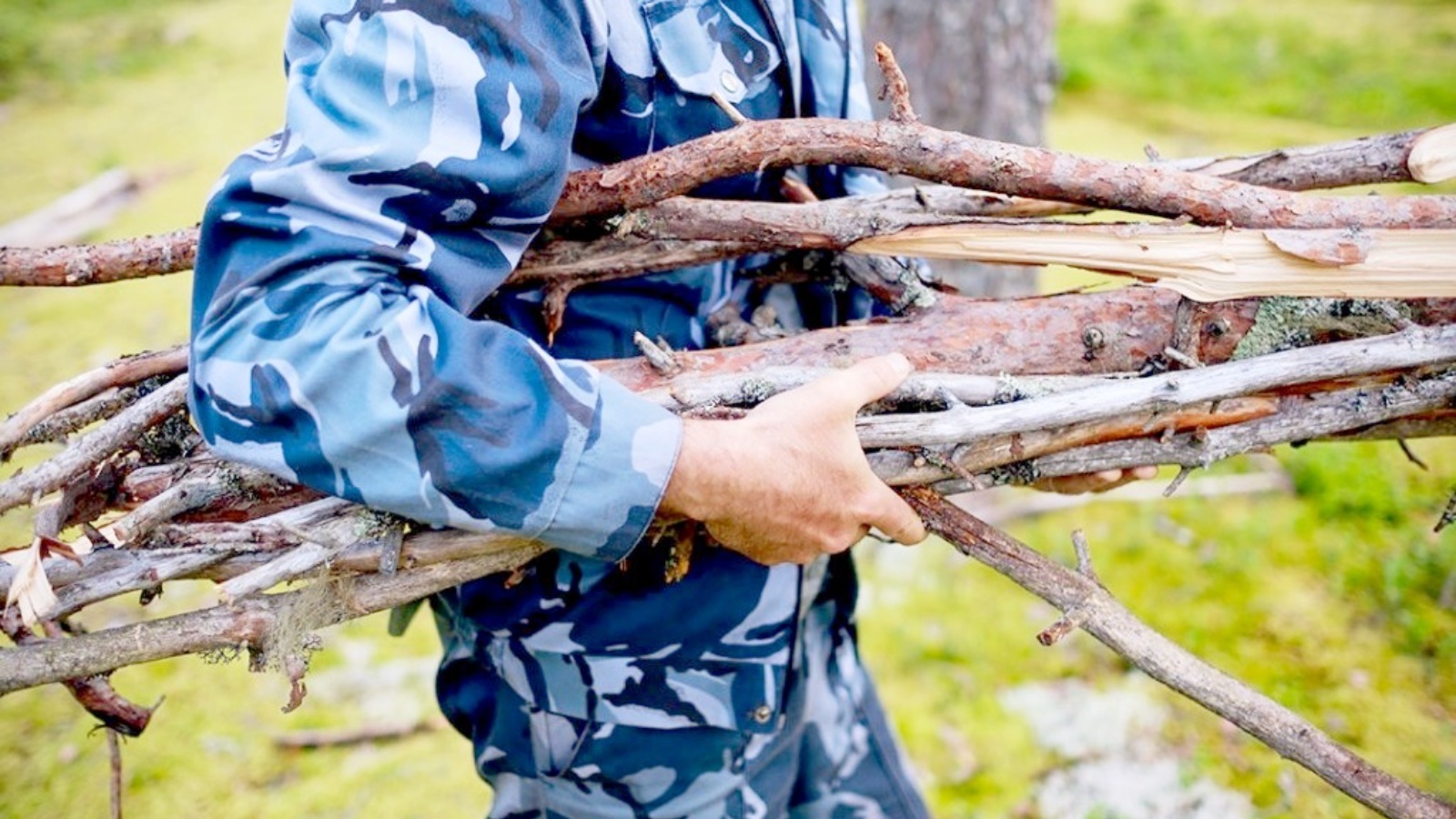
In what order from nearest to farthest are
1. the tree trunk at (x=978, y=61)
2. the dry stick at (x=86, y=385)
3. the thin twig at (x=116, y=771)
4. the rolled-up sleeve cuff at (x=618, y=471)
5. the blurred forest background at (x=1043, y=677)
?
the rolled-up sleeve cuff at (x=618, y=471) → the dry stick at (x=86, y=385) → the thin twig at (x=116, y=771) → the blurred forest background at (x=1043, y=677) → the tree trunk at (x=978, y=61)

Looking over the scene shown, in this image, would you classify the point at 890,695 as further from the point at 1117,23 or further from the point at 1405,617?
the point at 1117,23

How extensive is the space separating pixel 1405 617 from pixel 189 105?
30.0 ft

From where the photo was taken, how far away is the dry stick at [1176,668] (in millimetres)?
1579

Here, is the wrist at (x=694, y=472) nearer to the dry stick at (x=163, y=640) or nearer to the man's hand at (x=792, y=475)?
the man's hand at (x=792, y=475)

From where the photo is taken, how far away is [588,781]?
190 cm

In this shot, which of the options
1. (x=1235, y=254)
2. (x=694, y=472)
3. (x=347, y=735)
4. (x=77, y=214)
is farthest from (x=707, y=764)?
(x=77, y=214)

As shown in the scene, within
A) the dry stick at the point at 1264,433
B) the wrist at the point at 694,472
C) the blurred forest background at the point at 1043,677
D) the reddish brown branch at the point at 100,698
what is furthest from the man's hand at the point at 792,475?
the blurred forest background at the point at 1043,677

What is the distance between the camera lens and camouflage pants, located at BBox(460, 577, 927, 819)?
6.18ft

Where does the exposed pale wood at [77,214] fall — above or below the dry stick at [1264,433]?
below

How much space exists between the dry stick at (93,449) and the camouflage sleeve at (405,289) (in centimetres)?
39

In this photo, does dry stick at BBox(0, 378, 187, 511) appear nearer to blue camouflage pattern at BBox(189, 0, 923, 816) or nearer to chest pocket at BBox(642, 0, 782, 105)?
blue camouflage pattern at BBox(189, 0, 923, 816)

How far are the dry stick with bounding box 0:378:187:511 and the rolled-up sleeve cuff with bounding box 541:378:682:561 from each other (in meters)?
0.73

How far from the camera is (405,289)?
4.29 feet

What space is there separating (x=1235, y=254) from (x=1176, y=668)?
677mm
